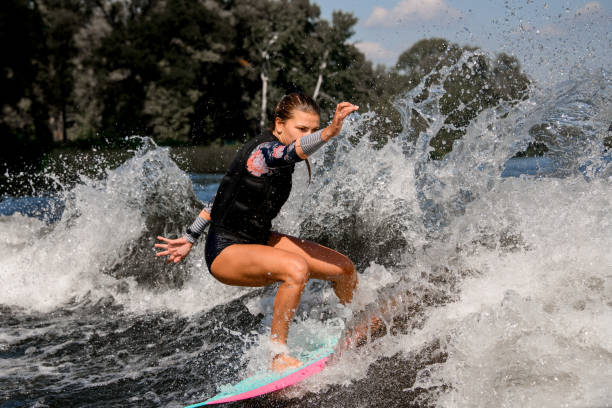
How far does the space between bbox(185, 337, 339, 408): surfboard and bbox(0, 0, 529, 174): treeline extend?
38.2m

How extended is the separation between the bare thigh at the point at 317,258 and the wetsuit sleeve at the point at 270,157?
626mm

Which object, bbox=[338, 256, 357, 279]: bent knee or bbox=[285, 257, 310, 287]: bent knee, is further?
bbox=[338, 256, 357, 279]: bent knee

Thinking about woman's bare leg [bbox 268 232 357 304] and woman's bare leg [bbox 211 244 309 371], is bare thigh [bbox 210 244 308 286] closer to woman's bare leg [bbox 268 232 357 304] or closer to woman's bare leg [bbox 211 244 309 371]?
woman's bare leg [bbox 211 244 309 371]

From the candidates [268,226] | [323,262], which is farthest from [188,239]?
[323,262]

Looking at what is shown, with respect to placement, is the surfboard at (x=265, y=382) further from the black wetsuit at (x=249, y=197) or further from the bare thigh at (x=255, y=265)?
the black wetsuit at (x=249, y=197)

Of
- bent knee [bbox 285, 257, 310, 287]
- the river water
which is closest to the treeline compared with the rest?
the river water

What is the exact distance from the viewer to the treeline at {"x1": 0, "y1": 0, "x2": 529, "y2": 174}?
4275 cm

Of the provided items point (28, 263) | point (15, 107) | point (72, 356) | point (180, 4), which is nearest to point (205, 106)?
point (180, 4)

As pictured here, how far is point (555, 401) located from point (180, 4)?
152 ft

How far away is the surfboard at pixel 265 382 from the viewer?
3609 mm

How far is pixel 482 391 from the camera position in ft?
10.2

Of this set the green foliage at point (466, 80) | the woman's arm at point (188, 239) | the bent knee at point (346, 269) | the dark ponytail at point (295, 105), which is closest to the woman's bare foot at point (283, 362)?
the bent knee at point (346, 269)

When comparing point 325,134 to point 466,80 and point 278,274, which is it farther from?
point 466,80

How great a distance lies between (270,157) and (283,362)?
1279 mm
